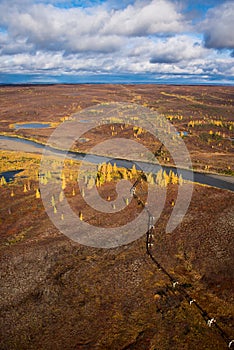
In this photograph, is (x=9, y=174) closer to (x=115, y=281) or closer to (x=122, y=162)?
(x=122, y=162)

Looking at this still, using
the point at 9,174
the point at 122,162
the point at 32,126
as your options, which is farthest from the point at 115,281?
the point at 32,126

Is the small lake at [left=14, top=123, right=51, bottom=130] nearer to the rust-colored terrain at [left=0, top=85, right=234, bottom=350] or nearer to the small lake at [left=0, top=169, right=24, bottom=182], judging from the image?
the small lake at [left=0, top=169, right=24, bottom=182]

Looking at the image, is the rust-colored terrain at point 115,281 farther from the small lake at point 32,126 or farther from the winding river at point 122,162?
the small lake at point 32,126

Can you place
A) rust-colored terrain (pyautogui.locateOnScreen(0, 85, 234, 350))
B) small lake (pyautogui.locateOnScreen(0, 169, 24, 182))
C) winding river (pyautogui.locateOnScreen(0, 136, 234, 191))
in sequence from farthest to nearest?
winding river (pyautogui.locateOnScreen(0, 136, 234, 191)) → small lake (pyautogui.locateOnScreen(0, 169, 24, 182)) → rust-colored terrain (pyautogui.locateOnScreen(0, 85, 234, 350))

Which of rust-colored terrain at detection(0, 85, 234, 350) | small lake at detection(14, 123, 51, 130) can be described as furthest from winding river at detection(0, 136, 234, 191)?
small lake at detection(14, 123, 51, 130)

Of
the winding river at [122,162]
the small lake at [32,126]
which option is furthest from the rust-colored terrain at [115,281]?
the small lake at [32,126]

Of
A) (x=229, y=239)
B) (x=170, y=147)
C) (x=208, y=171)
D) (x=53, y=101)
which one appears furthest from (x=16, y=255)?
(x=53, y=101)

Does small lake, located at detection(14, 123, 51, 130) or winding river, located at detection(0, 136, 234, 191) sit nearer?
winding river, located at detection(0, 136, 234, 191)

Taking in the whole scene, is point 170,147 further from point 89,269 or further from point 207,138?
point 89,269
